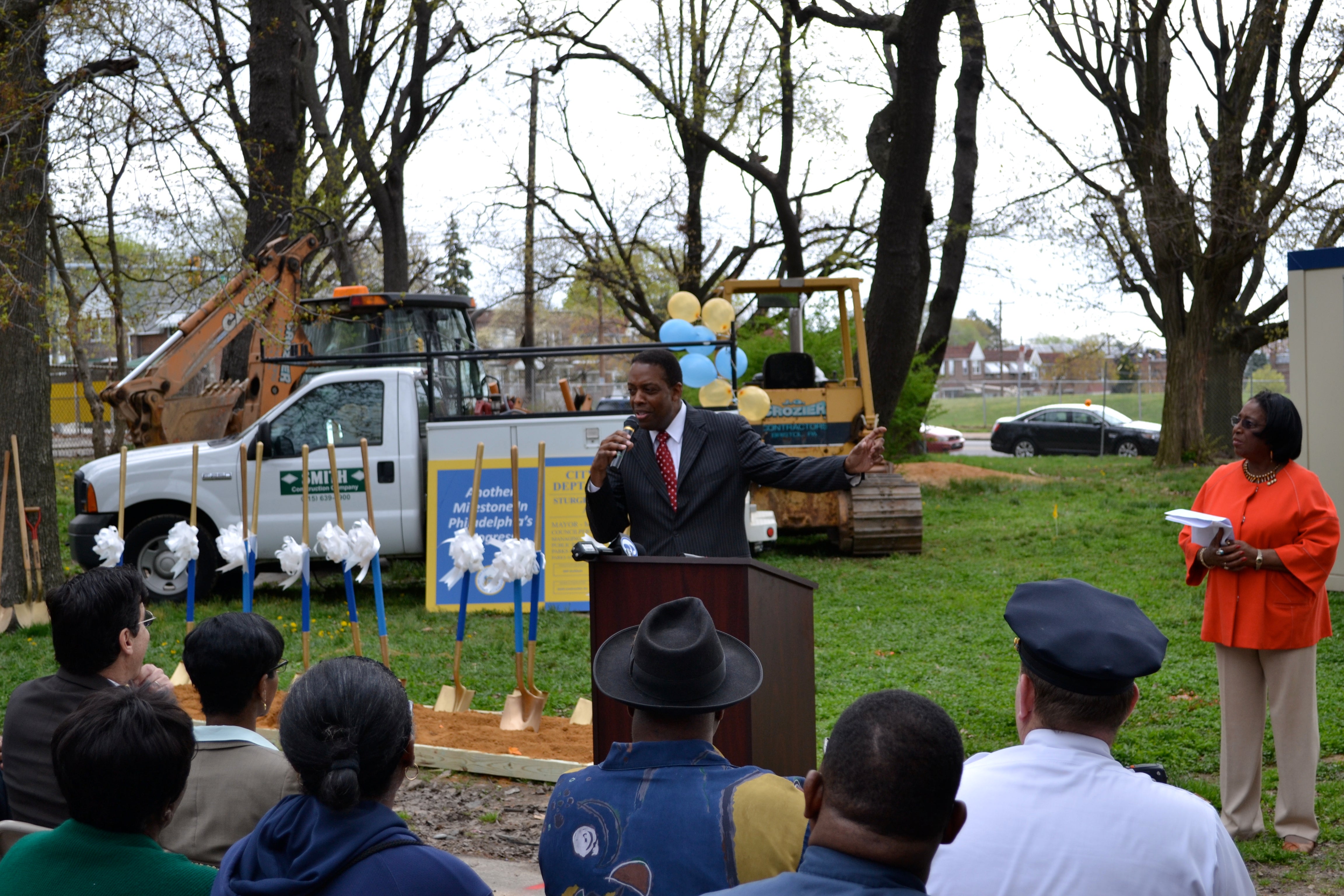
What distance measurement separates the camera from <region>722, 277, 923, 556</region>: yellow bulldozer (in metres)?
12.9

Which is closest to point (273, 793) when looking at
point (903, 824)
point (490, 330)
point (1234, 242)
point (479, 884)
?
point (479, 884)

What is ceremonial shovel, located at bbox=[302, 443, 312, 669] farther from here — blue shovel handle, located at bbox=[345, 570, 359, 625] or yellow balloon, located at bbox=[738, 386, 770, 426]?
yellow balloon, located at bbox=[738, 386, 770, 426]

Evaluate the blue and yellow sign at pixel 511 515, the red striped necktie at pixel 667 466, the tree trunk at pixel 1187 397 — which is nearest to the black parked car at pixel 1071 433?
the tree trunk at pixel 1187 397

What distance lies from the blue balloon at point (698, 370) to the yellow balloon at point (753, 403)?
92 centimetres

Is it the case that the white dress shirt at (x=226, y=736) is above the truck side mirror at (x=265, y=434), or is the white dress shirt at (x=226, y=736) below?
below

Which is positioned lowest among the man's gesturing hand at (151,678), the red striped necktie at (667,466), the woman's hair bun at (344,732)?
the man's gesturing hand at (151,678)

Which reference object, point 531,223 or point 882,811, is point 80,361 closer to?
point 531,223

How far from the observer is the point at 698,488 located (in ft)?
14.4

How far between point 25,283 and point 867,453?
25.4 ft

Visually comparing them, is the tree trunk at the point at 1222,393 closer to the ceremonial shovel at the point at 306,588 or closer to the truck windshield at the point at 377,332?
the truck windshield at the point at 377,332

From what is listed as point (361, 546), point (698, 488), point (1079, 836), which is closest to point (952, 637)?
point (361, 546)

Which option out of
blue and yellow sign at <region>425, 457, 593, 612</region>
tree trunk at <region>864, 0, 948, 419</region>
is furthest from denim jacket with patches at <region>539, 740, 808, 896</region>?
tree trunk at <region>864, 0, 948, 419</region>

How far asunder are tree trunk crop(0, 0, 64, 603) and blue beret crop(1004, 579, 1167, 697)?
8.70 metres

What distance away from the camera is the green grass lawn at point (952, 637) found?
6316 mm
